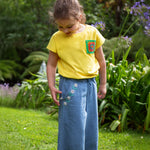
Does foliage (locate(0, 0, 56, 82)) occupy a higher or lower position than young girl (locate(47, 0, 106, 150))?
higher

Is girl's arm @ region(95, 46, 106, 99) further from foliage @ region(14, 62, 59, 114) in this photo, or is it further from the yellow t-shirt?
foliage @ region(14, 62, 59, 114)

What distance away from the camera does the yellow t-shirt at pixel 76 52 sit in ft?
5.88

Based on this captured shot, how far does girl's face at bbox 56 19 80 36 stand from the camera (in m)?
1.70

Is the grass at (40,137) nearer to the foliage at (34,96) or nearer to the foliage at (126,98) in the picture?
the foliage at (126,98)

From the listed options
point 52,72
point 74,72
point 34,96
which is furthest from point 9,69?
point 74,72

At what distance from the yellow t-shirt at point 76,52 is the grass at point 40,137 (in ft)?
3.95

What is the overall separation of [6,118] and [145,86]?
2.06 m

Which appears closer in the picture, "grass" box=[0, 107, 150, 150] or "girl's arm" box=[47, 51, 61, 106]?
"girl's arm" box=[47, 51, 61, 106]

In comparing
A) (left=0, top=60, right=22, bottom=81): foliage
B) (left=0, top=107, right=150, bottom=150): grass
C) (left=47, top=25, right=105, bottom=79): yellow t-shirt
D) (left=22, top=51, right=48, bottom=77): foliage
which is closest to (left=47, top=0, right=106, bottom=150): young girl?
(left=47, top=25, right=105, bottom=79): yellow t-shirt

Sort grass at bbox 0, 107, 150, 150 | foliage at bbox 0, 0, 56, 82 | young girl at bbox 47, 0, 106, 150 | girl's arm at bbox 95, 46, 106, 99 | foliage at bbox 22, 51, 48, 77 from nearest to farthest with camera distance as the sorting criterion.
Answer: young girl at bbox 47, 0, 106, 150 < girl's arm at bbox 95, 46, 106, 99 < grass at bbox 0, 107, 150, 150 < foliage at bbox 22, 51, 48, 77 < foliage at bbox 0, 0, 56, 82

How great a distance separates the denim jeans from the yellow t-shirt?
0.06m

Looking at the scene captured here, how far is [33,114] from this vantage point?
4.08 m

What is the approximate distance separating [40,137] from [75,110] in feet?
4.42

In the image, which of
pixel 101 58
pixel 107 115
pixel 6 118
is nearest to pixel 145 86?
pixel 107 115
